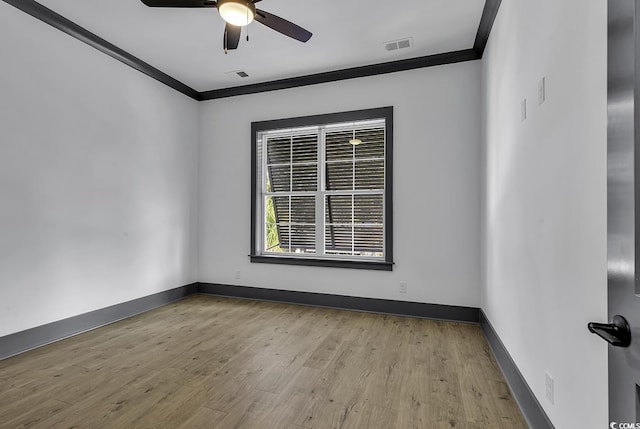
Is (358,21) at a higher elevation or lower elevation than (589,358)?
higher

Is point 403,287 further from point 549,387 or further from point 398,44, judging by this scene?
point 398,44

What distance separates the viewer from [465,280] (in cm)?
364

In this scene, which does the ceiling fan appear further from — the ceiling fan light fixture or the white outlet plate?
the white outlet plate

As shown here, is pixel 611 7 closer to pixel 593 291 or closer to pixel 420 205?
pixel 593 291

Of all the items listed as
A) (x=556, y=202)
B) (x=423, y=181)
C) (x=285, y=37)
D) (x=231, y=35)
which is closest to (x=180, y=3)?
(x=231, y=35)

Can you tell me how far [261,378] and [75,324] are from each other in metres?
2.12

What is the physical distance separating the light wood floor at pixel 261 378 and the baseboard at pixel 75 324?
0.11 metres

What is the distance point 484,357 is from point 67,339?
3.74 m

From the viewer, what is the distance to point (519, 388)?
80.2 inches

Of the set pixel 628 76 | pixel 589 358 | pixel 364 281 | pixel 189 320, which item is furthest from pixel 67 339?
pixel 628 76

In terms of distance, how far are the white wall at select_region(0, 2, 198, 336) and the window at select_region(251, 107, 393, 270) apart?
1185 millimetres

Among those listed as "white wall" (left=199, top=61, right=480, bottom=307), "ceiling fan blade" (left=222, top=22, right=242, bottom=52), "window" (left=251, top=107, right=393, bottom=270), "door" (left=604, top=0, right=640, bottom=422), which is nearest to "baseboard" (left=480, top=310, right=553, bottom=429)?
"white wall" (left=199, top=61, right=480, bottom=307)

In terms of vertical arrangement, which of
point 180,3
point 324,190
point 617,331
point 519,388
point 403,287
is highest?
point 180,3

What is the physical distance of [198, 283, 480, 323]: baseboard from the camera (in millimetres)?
3656
